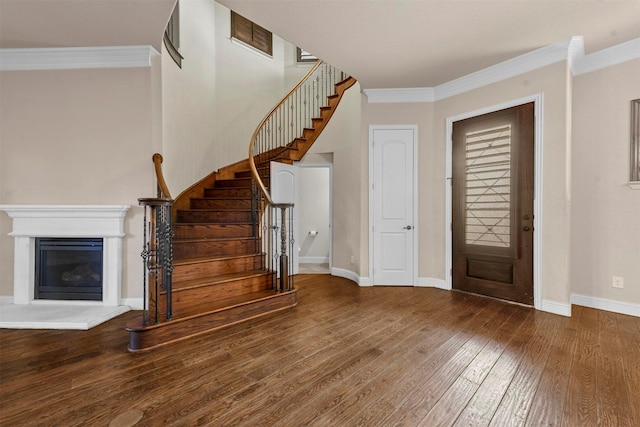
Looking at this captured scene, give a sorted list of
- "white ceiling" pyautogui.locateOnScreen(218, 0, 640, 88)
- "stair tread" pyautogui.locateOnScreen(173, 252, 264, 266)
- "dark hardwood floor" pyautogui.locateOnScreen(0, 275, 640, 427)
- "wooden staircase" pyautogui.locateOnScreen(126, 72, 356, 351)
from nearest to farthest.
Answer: "dark hardwood floor" pyautogui.locateOnScreen(0, 275, 640, 427) < "white ceiling" pyautogui.locateOnScreen(218, 0, 640, 88) < "wooden staircase" pyautogui.locateOnScreen(126, 72, 356, 351) < "stair tread" pyautogui.locateOnScreen(173, 252, 264, 266)

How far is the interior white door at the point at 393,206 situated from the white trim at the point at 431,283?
0.11m

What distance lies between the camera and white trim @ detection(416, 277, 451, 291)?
4.24 metres

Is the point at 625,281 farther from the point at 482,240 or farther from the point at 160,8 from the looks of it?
the point at 160,8

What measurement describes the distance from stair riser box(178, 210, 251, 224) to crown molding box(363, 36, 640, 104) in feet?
10.1

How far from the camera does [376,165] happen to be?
4.46m

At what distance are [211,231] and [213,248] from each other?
12.7 inches

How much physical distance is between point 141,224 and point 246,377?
87.4 inches

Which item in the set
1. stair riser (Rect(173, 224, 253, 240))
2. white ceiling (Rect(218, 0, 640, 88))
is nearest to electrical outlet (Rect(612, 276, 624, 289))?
white ceiling (Rect(218, 0, 640, 88))

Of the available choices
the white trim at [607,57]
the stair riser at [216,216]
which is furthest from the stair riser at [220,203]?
the white trim at [607,57]

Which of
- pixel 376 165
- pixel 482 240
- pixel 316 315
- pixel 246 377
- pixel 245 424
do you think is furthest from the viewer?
pixel 376 165

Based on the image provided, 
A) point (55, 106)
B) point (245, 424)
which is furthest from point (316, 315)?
point (55, 106)

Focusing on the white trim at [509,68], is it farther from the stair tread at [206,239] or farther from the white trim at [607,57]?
the stair tread at [206,239]

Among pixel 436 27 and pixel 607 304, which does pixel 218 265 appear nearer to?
pixel 436 27

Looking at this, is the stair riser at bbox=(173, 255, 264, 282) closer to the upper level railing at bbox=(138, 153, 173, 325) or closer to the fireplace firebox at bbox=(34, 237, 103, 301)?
the upper level railing at bbox=(138, 153, 173, 325)
